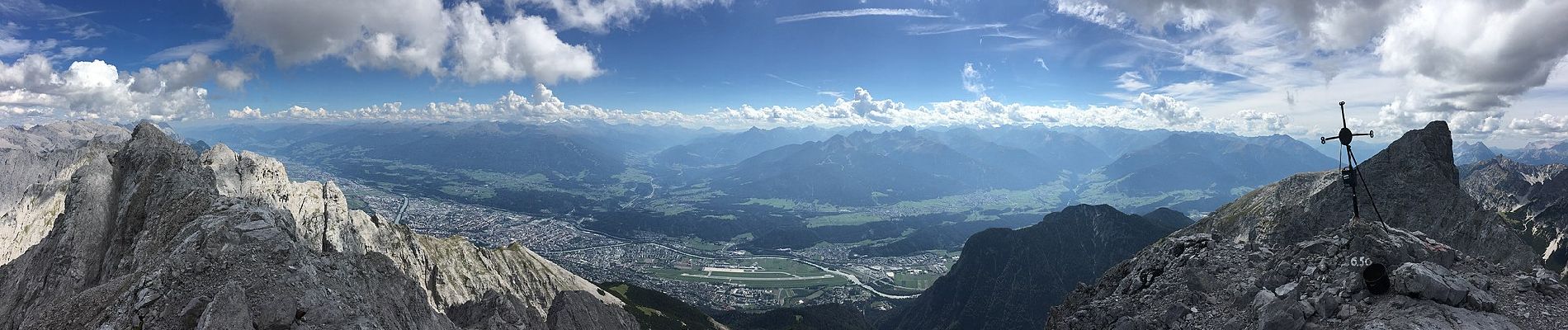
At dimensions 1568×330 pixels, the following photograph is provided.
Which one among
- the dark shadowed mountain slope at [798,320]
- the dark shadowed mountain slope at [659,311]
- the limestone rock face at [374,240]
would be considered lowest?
the dark shadowed mountain slope at [798,320]

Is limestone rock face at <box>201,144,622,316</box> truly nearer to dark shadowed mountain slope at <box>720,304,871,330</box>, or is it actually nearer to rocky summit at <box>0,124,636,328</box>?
rocky summit at <box>0,124,636,328</box>

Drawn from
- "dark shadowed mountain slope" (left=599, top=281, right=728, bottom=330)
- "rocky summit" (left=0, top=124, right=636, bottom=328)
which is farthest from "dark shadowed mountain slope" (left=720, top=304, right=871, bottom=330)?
"rocky summit" (left=0, top=124, right=636, bottom=328)

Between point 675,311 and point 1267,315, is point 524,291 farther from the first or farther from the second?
point 1267,315

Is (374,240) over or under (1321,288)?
under

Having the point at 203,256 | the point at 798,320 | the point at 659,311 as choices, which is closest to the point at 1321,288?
the point at 203,256

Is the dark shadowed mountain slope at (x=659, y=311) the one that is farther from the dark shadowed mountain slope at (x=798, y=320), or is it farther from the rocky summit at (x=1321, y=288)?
the rocky summit at (x=1321, y=288)

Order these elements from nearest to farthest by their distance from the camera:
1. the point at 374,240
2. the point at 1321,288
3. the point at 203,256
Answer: the point at 1321,288 → the point at 203,256 → the point at 374,240

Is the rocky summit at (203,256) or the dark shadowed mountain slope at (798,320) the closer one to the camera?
the rocky summit at (203,256)

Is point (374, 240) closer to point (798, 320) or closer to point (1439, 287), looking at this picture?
point (1439, 287)

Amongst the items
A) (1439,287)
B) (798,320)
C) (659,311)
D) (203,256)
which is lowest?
(798,320)

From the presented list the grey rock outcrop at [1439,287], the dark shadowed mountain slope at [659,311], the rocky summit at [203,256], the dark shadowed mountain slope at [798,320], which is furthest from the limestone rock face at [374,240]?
the dark shadowed mountain slope at [798,320]
